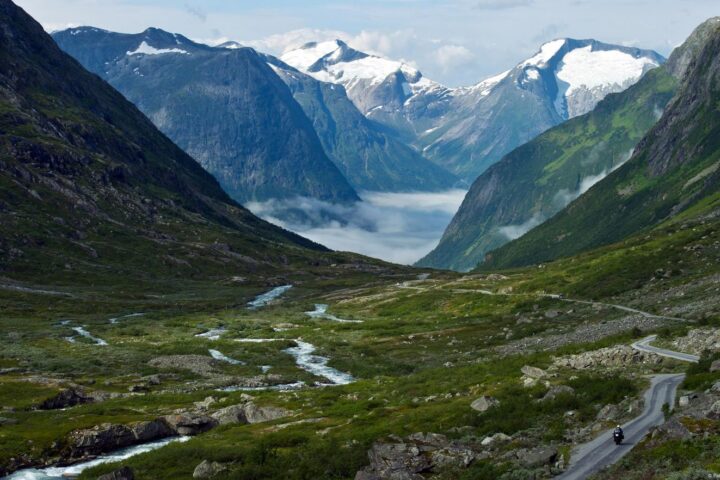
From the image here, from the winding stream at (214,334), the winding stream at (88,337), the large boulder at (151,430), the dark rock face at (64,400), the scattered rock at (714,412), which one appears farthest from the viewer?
the winding stream at (214,334)

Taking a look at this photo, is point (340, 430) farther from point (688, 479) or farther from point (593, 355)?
point (688, 479)

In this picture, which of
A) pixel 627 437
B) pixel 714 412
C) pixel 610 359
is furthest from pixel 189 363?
pixel 714 412

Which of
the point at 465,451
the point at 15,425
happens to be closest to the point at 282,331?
the point at 15,425

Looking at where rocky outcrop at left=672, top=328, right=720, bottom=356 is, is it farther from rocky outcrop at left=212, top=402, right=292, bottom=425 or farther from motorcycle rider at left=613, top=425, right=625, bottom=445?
rocky outcrop at left=212, top=402, right=292, bottom=425

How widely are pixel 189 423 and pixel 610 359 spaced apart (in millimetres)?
42135

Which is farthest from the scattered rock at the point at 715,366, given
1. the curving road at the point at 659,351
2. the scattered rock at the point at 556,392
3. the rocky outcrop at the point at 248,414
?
the rocky outcrop at the point at 248,414

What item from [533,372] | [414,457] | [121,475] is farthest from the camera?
[533,372]

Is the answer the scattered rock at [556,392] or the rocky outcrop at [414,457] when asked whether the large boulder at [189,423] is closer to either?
the rocky outcrop at [414,457]

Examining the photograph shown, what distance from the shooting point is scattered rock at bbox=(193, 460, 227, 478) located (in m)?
64.6

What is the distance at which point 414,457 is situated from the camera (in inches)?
2311

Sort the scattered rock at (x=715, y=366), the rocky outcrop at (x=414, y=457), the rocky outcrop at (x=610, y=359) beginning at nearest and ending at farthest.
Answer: the rocky outcrop at (x=414, y=457), the scattered rock at (x=715, y=366), the rocky outcrop at (x=610, y=359)

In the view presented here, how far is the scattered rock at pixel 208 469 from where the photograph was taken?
6456 centimetres

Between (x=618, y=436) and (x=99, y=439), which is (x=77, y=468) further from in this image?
(x=618, y=436)

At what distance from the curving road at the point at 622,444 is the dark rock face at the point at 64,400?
66.6 metres
